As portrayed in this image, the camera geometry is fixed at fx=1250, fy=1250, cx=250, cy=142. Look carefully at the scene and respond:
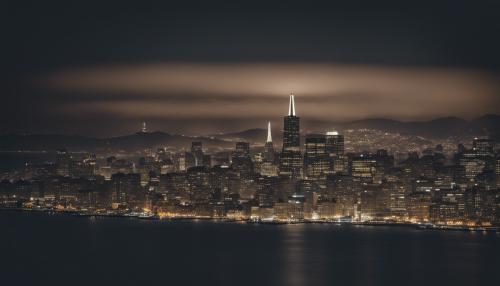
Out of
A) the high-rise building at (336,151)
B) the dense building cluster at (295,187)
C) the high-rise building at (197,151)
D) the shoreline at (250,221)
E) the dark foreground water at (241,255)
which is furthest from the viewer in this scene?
the high-rise building at (197,151)

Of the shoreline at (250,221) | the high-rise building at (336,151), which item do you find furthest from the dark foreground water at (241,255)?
the high-rise building at (336,151)

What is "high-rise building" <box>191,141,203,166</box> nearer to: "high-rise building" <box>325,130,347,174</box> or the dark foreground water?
"high-rise building" <box>325,130,347,174</box>

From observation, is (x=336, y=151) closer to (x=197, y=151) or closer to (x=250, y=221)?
(x=197, y=151)

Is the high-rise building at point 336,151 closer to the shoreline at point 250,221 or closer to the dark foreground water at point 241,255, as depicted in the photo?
the shoreline at point 250,221

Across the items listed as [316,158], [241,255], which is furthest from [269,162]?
[241,255]

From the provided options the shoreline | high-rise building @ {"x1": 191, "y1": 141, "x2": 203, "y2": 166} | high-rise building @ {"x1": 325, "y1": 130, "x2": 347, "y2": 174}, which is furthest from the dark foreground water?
high-rise building @ {"x1": 191, "y1": 141, "x2": 203, "y2": 166}

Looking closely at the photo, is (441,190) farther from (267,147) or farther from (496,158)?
(267,147)
